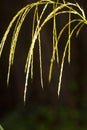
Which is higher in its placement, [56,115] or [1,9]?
[1,9]

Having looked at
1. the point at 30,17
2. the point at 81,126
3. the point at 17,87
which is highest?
the point at 30,17

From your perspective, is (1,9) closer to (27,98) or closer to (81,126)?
(27,98)

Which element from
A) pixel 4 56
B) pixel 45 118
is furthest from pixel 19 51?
pixel 45 118

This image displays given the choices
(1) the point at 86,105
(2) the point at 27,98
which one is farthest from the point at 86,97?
(2) the point at 27,98

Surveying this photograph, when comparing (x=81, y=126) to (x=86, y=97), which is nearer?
(x=81, y=126)

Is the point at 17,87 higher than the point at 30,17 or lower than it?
lower

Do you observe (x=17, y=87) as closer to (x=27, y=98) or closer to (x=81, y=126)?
(x=27, y=98)
